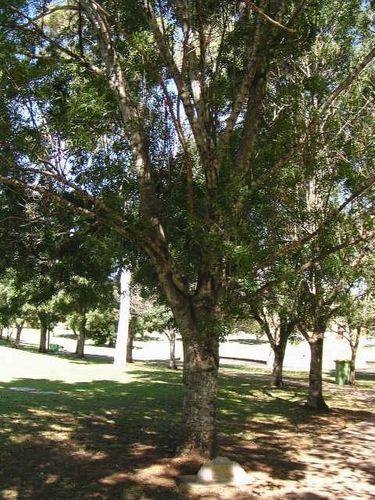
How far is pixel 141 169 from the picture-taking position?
8.09m

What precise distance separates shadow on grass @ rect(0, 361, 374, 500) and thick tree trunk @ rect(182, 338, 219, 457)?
35 cm

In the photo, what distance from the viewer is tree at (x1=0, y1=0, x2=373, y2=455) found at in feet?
24.4

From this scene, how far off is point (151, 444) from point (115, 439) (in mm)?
706

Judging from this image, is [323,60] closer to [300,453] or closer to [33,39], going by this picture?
[33,39]

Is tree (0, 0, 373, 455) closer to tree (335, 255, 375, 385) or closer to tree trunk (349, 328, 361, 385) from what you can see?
tree (335, 255, 375, 385)

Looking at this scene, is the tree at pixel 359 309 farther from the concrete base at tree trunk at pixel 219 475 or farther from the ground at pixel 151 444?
the concrete base at tree trunk at pixel 219 475

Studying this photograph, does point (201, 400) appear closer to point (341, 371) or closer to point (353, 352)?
point (341, 371)

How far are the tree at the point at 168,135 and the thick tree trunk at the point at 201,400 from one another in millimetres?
14

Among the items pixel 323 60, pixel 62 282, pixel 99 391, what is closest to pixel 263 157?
pixel 62 282

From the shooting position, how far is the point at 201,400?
7.51 m

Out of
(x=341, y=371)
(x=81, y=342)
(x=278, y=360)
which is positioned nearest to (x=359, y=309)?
(x=278, y=360)

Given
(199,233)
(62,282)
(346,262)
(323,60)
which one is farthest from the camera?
(323,60)

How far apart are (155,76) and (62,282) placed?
13.8 feet

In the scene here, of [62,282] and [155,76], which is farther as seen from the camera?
[62,282]
